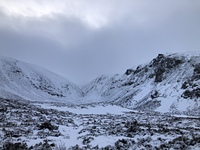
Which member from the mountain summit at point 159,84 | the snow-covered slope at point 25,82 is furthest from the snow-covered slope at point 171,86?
the snow-covered slope at point 25,82

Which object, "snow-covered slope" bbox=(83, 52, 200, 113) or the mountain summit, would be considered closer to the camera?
"snow-covered slope" bbox=(83, 52, 200, 113)

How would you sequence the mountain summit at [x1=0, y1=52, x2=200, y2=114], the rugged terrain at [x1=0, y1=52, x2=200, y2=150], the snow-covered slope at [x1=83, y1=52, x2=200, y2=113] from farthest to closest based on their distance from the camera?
the mountain summit at [x1=0, y1=52, x2=200, y2=114] < the snow-covered slope at [x1=83, y1=52, x2=200, y2=113] < the rugged terrain at [x1=0, y1=52, x2=200, y2=150]

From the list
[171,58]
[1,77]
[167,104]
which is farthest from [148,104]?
[1,77]

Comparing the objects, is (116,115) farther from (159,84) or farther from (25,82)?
(25,82)

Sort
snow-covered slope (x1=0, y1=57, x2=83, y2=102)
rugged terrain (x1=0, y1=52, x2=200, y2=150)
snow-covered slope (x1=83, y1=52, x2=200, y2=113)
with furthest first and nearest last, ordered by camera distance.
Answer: snow-covered slope (x1=0, y1=57, x2=83, y2=102)
snow-covered slope (x1=83, y1=52, x2=200, y2=113)
rugged terrain (x1=0, y1=52, x2=200, y2=150)

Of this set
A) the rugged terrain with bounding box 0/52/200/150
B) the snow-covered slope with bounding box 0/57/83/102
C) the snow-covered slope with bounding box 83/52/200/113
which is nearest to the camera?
the rugged terrain with bounding box 0/52/200/150

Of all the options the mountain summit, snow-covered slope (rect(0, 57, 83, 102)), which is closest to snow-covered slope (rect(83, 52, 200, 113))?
the mountain summit

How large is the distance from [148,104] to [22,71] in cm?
9506

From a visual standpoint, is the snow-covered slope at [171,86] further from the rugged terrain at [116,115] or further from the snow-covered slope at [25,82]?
the snow-covered slope at [25,82]

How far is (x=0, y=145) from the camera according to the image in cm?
1160

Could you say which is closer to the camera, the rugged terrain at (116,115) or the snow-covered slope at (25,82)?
the rugged terrain at (116,115)

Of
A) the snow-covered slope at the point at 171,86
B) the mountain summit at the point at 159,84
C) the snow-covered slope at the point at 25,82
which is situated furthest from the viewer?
the snow-covered slope at the point at 25,82

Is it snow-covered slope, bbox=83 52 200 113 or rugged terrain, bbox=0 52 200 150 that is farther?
snow-covered slope, bbox=83 52 200 113

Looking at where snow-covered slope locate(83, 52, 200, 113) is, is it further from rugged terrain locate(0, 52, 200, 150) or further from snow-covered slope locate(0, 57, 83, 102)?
snow-covered slope locate(0, 57, 83, 102)
